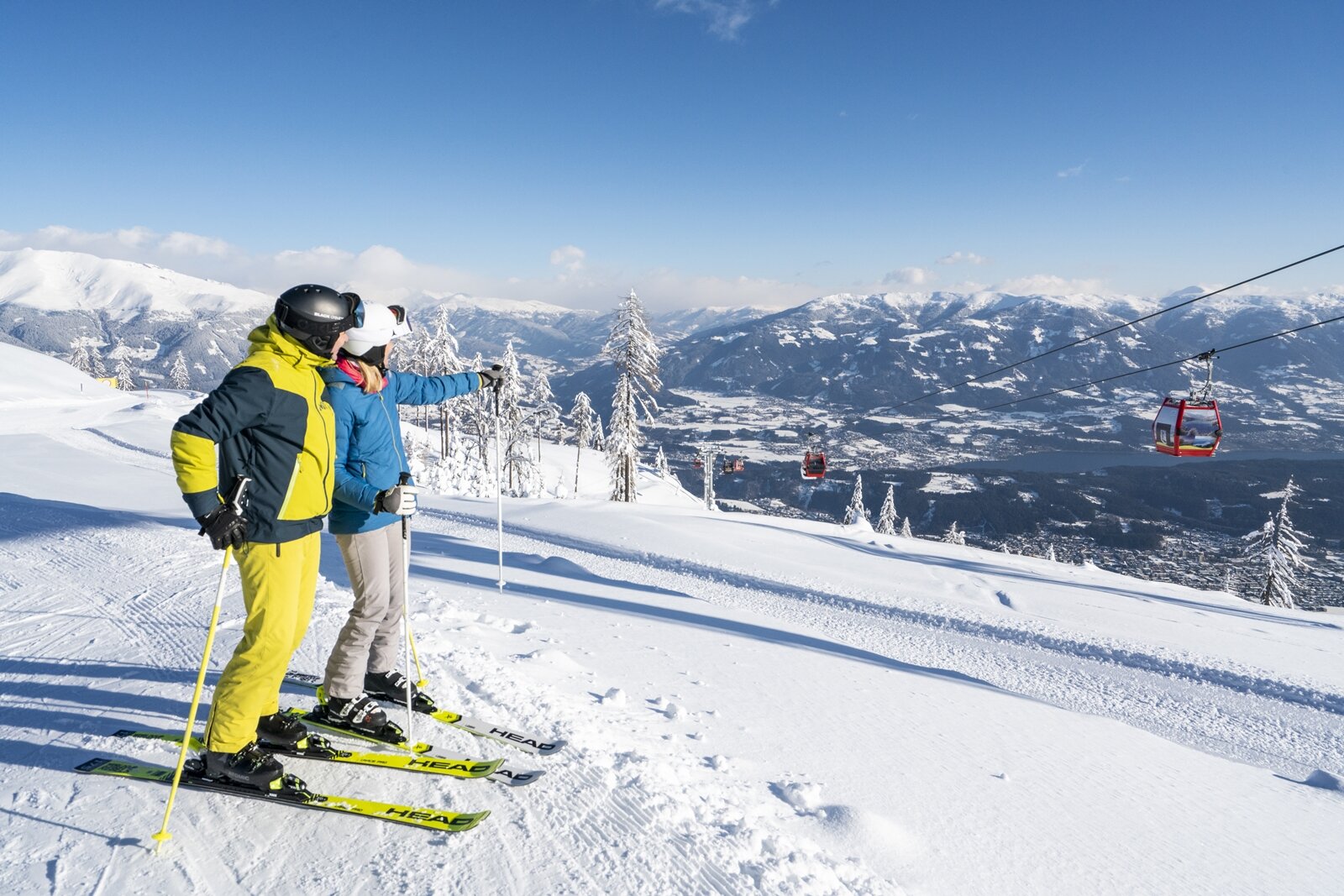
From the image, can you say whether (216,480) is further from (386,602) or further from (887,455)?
(887,455)

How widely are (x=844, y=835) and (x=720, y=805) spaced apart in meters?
0.60

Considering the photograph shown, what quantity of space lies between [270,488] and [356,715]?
1489 mm

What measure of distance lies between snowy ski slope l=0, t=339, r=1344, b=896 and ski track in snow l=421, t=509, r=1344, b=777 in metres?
0.05

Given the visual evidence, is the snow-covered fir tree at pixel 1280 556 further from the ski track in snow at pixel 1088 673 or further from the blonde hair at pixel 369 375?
the blonde hair at pixel 369 375

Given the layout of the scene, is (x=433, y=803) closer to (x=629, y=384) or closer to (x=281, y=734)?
(x=281, y=734)

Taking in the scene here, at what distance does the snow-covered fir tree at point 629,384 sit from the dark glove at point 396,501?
2497 cm

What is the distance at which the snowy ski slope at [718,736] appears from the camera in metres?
2.67

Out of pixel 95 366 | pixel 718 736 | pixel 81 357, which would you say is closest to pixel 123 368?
pixel 95 366

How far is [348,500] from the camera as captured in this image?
11.1ft

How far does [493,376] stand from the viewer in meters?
5.21

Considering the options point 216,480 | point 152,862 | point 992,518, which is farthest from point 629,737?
point 992,518

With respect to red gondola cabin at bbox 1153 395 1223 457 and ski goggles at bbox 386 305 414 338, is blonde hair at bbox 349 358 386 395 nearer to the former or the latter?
ski goggles at bbox 386 305 414 338

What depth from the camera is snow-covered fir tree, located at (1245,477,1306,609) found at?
1227 inches

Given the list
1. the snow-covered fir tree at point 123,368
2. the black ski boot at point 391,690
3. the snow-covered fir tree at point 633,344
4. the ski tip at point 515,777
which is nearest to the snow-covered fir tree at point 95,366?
the snow-covered fir tree at point 123,368
